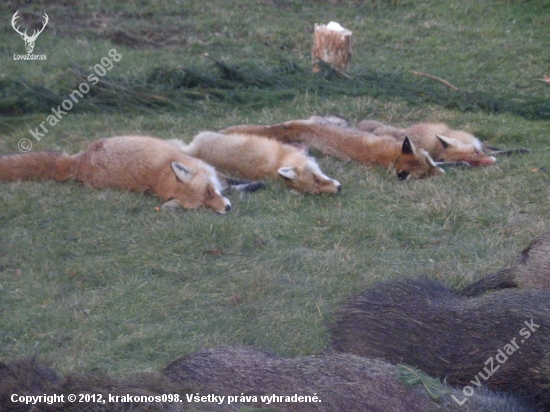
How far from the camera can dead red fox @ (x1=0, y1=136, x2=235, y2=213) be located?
694cm

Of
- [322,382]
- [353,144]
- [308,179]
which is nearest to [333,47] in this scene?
[353,144]

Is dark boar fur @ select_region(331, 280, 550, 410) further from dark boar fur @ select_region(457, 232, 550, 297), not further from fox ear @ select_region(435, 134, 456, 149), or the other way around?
fox ear @ select_region(435, 134, 456, 149)

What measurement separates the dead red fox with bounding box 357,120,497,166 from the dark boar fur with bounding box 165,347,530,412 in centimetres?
473

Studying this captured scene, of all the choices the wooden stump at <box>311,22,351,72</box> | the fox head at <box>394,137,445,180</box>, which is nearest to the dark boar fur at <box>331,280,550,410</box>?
the fox head at <box>394,137,445,180</box>

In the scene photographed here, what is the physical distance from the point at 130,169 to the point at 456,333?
4.12m

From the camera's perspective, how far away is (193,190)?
272 inches

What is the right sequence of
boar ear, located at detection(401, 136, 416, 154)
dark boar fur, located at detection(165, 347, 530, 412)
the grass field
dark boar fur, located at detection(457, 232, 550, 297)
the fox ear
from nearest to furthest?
1. dark boar fur, located at detection(165, 347, 530, 412)
2. the grass field
3. dark boar fur, located at detection(457, 232, 550, 297)
4. boar ear, located at detection(401, 136, 416, 154)
5. the fox ear

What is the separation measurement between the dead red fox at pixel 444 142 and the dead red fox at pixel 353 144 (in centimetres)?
42

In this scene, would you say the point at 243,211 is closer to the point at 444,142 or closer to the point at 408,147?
the point at 408,147

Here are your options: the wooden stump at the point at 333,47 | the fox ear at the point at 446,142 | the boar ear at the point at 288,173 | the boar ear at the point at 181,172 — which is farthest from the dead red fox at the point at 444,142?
the boar ear at the point at 181,172

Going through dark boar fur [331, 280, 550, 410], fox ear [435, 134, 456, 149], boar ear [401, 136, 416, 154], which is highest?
dark boar fur [331, 280, 550, 410]

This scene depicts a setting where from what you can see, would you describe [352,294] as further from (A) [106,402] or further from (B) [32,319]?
(A) [106,402]

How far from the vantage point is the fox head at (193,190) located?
6.75 meters

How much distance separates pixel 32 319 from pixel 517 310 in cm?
308
